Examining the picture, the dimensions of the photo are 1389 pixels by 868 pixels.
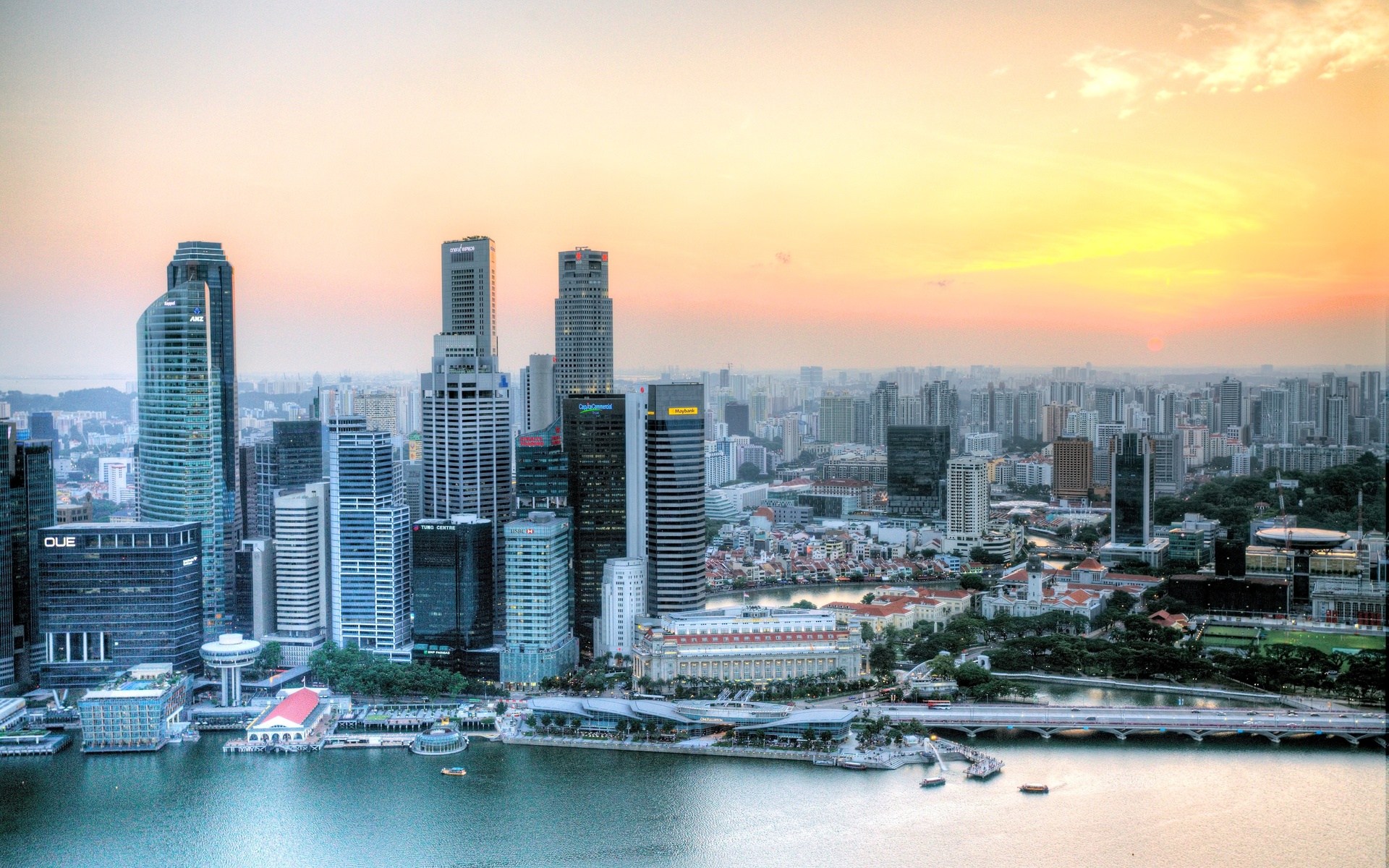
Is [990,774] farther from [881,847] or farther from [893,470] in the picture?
[893,470]

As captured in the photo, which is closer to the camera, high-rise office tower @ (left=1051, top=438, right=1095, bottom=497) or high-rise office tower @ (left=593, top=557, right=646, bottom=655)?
high-rise office tower @ (left=593, top=557, right=646, bottom=655)

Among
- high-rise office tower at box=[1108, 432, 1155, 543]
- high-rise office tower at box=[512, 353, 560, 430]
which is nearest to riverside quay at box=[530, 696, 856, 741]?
high-rise office tower at box=[512, 353, 560, 430]

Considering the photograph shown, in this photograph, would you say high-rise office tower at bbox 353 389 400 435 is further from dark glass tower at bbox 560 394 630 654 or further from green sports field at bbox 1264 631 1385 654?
green sports field at bbox 1264 631 1385 654

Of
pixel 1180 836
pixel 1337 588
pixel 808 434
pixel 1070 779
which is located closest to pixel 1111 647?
pixel 1337 588

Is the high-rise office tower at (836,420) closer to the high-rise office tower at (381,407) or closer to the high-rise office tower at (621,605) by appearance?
the high-rise office tower at (381,407)

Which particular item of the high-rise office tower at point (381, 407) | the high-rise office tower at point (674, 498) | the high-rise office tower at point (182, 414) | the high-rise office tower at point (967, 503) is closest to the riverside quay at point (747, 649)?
the high-rise office tower at point (674, 498)

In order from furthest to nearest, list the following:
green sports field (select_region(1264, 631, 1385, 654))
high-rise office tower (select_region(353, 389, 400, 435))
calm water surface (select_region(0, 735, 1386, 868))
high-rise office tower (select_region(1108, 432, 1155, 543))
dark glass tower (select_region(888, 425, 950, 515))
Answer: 1. dark glass tower (select_region(888, 425, 950, 515))
2. high-rise office tower (select_region(1108, 432, 1155, 543))
3. high-rise office tower (select_region(353, 389, 400, 435))
4. green sports field (select_region(1264, 631, 1385, 654))
5. calm water surface (select_region(0, 735, 1386, 868))
